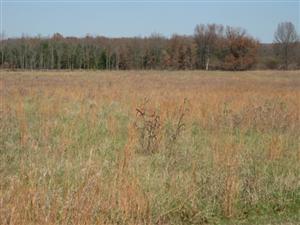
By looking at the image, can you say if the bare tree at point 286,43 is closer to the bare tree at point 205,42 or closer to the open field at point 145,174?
the bare tree at point 205,42

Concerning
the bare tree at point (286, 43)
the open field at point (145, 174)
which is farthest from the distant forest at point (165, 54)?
the open field at point (145, 174)

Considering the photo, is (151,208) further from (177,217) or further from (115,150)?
(115,150)

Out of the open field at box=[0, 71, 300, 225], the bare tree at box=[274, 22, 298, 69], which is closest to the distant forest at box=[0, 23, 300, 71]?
the bare tree at box=[274, 22, 298, 69]

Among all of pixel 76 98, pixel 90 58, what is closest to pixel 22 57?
pixel 90 58

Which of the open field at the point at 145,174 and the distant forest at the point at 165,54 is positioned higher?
the distant forest at the point at 165,54

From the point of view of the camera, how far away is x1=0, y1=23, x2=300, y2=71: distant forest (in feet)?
291

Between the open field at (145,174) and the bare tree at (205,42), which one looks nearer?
the open field at (145,174)

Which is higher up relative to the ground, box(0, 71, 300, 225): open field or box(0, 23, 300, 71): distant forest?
box(0, 23, 300, 71): distant forest

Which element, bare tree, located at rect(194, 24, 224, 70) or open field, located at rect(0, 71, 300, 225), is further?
bare tree, located at rect(194, 24, 224, 70)

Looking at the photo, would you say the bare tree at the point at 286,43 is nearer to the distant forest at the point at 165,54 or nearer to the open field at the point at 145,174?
the distant forest at the point at 165,54

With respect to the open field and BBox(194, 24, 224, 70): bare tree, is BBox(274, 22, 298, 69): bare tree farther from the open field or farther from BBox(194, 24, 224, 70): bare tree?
the open field

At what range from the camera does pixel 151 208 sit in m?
5.10

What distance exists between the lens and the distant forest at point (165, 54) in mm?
88750

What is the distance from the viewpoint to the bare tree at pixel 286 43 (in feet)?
299
